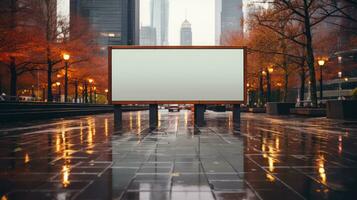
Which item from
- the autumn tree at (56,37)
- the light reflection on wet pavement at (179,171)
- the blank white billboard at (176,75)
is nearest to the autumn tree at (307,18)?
the blank white billboard at (176,75)

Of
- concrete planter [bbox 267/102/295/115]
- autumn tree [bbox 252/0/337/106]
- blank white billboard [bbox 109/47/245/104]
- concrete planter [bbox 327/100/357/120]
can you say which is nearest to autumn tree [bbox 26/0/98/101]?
blank white billboard [bbox 109/47/245/104]

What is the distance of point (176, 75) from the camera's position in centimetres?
1781

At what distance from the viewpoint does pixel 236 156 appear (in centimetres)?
781

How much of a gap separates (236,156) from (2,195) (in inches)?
186

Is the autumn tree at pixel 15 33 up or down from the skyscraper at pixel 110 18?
down

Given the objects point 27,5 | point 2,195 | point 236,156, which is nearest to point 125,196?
point 2,195

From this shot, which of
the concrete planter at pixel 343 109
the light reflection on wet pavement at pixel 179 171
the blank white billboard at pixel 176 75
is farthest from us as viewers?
the concrete planter at pixel 343 109

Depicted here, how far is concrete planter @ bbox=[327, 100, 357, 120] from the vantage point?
22.3 meters

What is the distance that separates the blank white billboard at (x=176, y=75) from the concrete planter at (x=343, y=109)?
8.52 meters

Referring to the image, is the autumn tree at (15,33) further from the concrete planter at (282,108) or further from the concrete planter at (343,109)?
the concrete planter at (343,109)

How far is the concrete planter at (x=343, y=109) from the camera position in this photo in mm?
22328

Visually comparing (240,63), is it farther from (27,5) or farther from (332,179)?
(27,5)

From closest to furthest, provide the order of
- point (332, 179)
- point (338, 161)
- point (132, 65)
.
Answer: point (332, 179) < point (338, 161) < point (132, 65)

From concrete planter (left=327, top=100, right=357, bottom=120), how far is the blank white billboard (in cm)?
852
